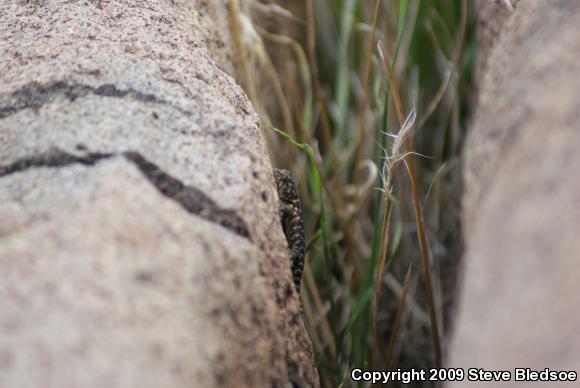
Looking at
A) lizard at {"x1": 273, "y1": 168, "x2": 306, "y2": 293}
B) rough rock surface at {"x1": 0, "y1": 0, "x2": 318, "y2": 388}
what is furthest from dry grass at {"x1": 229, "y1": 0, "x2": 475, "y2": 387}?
rough rock surface at {"x1": 0, "y1": 0, "x2": 318, "y2": 388}

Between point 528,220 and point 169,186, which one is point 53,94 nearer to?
point 169,186

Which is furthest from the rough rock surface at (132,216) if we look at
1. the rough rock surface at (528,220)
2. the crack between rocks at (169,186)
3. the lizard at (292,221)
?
the rough rock surface at (528,220)

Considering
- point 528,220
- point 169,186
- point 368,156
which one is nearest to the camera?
point 528,220

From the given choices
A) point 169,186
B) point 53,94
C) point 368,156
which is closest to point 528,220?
point 169,186

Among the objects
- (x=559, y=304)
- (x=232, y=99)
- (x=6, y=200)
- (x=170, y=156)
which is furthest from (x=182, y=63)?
(x=559, y=304)

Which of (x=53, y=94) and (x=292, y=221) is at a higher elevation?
(x=53, y=94)

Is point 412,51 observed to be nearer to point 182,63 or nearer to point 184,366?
point 182,63

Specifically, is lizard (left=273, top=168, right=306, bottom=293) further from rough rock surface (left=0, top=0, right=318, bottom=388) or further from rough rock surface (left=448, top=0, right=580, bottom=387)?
rough rock surface (left=448, top=0, right=580, bottom=387)
